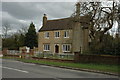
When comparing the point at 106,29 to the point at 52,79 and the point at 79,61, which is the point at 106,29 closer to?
the point at 79,61

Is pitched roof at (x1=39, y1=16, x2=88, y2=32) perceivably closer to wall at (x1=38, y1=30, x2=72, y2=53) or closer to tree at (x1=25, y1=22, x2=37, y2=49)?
wall at (x1=38, y1=30, x2=72, y2=53)

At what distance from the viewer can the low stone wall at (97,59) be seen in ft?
78.9

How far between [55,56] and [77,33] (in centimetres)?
1281

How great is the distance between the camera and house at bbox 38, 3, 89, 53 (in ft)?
137

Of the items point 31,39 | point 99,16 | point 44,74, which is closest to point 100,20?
point 99,16

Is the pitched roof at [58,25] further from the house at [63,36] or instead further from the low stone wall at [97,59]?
the low stone wall at [97,59]

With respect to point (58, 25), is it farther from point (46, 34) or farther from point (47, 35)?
point (46, 34)

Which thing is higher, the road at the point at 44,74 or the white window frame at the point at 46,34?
the white window frame at the point at 46,34

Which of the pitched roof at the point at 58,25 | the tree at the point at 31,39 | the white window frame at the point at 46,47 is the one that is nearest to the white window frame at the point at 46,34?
the pitched roof at the point at 58,25

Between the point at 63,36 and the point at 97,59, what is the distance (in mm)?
19709

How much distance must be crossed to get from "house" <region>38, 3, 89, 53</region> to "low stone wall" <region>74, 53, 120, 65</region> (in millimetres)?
11890

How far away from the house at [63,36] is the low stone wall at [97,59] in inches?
468

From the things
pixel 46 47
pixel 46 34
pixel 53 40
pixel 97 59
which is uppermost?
pixel 46 34

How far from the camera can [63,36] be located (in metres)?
44.7
